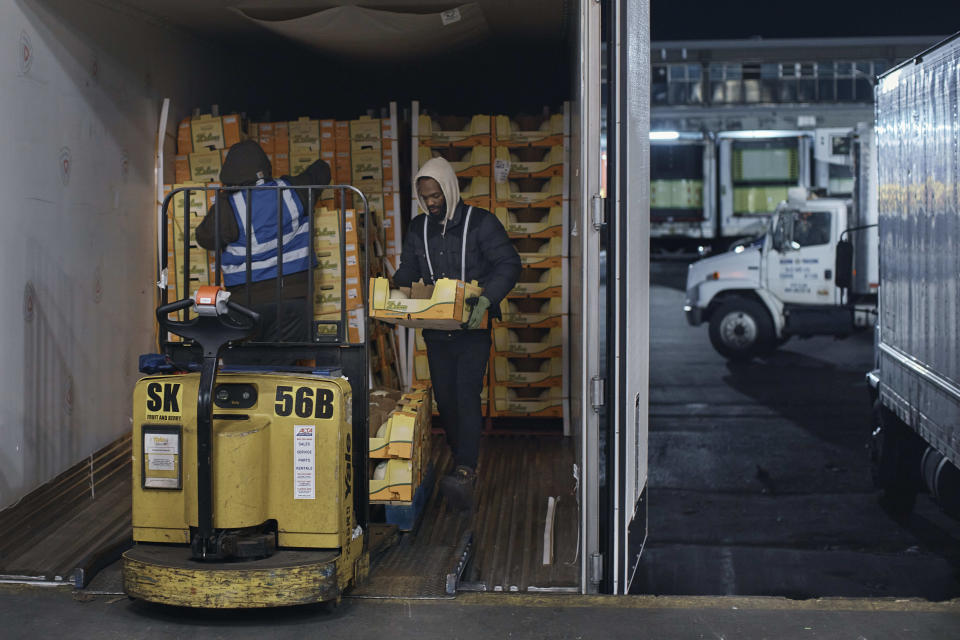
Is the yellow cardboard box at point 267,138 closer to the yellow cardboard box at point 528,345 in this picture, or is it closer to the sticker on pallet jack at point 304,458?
the yellow cardboard box at point 528,345

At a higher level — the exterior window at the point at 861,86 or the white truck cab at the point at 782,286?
the exterior window at the point at 861,86

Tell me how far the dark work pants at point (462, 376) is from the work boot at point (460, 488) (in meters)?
0.07

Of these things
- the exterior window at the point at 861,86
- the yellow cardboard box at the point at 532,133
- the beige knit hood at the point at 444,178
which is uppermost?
the exterior window at the point at 861,86

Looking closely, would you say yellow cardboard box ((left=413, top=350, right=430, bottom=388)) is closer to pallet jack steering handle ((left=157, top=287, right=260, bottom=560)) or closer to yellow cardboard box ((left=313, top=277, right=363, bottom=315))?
yellow cardboard box ((left=313, top=277, right=363, bottom=315))

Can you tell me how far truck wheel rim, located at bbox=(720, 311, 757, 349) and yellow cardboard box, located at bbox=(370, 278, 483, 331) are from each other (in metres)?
11.8

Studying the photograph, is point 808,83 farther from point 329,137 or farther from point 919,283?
point 919,283

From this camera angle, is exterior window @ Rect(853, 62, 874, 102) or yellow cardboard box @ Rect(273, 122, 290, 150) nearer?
yellow cardboard box @ Rect(273, 122, 290, 150)

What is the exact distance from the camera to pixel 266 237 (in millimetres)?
6938

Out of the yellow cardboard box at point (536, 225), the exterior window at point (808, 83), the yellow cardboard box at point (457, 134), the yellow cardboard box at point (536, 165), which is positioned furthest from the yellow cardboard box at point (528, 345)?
the exterior window at point (808, 83)

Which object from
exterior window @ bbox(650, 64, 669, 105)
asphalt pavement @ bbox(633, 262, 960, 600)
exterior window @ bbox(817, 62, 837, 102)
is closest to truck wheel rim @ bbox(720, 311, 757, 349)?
asphalt pavement @ bbox(633, 262, 960, 600)

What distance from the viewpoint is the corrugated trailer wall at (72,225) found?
641 centimetres

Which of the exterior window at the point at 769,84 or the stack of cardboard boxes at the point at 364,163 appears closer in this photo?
the stack of cardboard boxes at the point at 364,163

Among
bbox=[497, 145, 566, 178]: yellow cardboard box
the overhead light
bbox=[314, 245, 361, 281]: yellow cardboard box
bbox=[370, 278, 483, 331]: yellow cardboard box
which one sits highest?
the overhead light

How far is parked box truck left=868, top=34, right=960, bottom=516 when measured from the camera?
258 inches
